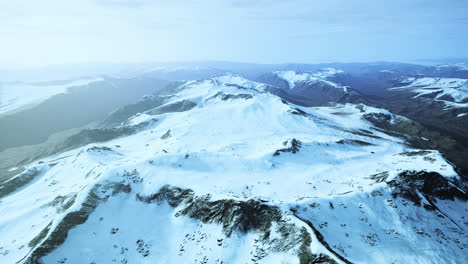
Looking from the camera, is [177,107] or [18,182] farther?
[177,107]

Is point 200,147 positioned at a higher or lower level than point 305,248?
lower

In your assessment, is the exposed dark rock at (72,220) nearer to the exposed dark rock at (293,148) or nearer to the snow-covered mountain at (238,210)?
the snow-covered mountain at (238,210)

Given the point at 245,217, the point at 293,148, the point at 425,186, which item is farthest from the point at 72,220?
the point at 425,186

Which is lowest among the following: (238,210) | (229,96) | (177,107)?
(177,107)

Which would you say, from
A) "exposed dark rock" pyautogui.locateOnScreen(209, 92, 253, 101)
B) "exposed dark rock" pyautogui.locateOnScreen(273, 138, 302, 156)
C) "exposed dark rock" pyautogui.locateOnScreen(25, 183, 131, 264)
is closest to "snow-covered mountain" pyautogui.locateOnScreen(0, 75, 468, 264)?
"exposed dark rock" pyautogui.locateOnScreen(25, 183, 131, 264)

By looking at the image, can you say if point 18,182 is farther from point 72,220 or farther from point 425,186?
point 425,186

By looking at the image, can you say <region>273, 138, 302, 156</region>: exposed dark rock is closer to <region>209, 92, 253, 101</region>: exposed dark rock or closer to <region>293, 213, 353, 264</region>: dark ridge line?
<region>293, 213, 353, 264</region>: dark ridge line

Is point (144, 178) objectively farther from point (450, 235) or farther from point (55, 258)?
point (450, 235)

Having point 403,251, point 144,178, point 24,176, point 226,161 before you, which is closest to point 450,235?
point 403,251
